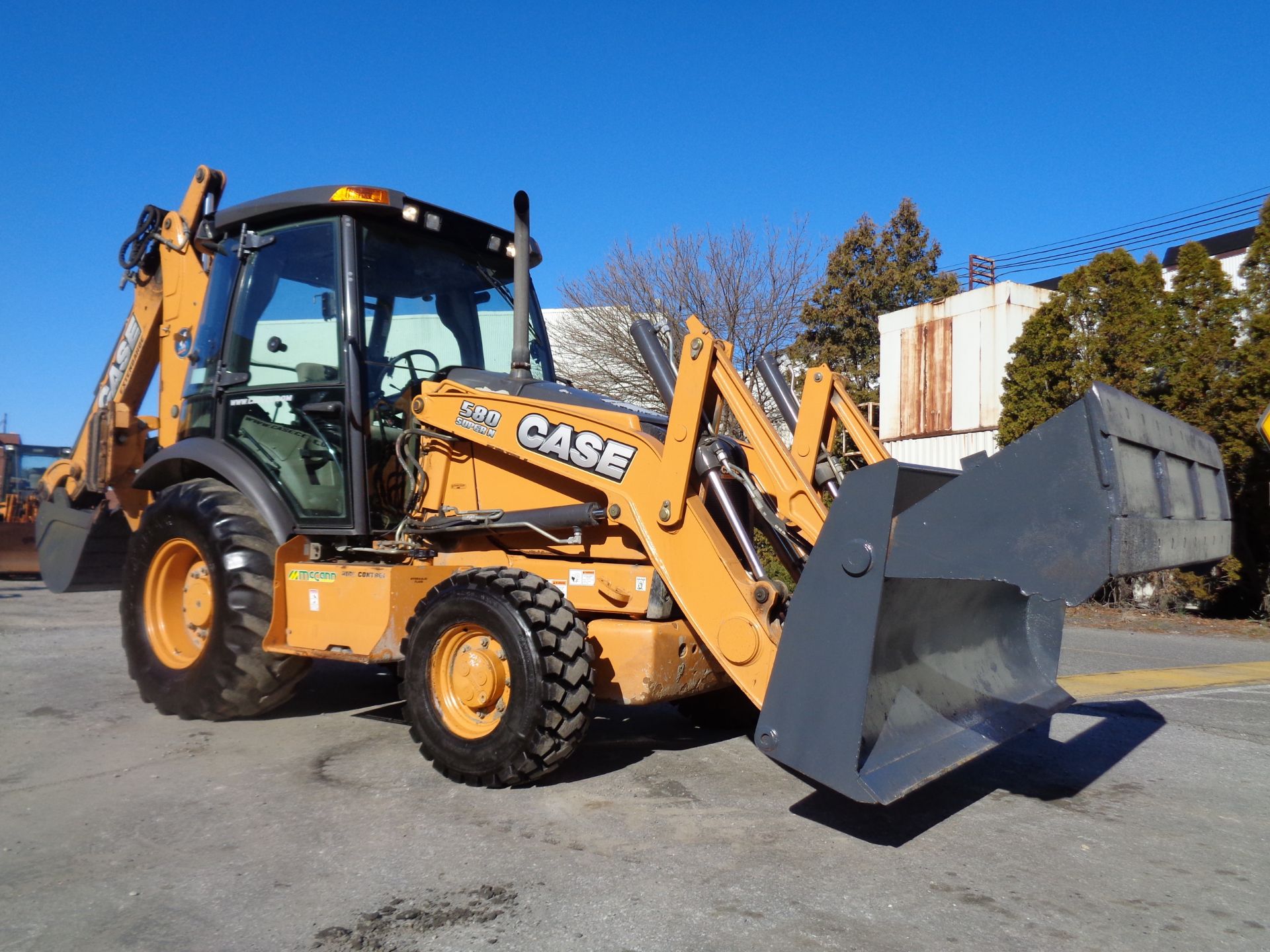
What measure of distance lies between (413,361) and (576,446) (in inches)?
61.6

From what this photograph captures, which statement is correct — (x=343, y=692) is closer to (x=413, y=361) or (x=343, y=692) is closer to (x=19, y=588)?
Answer: (x=413, y=361)

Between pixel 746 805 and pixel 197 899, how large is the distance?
220 cm

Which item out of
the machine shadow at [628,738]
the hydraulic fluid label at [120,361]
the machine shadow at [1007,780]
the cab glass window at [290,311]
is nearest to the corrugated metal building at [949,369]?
the machine shadow at [1007,780]

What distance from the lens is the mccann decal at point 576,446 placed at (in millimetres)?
4730

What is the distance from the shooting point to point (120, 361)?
7512mm

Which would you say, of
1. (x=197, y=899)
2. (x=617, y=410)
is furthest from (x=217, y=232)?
(x=197, y=899)

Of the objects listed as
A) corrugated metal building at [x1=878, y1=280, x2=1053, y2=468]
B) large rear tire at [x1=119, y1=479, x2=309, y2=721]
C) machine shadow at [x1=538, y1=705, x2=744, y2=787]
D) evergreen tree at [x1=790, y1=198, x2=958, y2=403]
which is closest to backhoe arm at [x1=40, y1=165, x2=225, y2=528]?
large rear tire at [x1=119, y1=479, x2=309, y2=721]

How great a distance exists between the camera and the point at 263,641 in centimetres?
546

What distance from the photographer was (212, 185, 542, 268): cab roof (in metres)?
5.61

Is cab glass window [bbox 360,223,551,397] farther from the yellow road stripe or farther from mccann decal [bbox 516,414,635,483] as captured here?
the yellow road stripe

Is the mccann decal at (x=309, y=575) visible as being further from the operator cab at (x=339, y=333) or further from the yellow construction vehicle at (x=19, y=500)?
the yellow construction vehicle at (x=19, y=500)

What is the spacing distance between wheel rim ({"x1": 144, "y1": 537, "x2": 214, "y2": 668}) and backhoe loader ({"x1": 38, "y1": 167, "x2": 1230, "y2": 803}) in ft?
0.06

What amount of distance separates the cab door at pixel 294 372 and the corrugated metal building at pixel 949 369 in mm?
16629

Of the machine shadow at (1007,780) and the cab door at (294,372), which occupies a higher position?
the cab door at (294,372)
